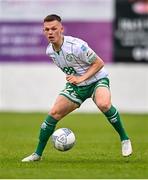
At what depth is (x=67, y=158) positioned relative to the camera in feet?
43.5

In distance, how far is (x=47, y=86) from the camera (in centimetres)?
2583

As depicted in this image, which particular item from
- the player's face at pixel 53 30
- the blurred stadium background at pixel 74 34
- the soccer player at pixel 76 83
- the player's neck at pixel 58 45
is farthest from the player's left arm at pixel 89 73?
the blurred stadium background at pixel 74 34

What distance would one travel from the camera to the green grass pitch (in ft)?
36.5

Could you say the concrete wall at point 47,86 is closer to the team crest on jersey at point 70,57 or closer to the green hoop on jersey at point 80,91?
the green hoop on jersey at point 80,91

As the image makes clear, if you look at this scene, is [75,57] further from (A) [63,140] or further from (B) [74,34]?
(B) [74,34]

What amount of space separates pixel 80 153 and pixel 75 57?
222cm

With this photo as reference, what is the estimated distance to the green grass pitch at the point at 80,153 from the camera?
11.1 metres

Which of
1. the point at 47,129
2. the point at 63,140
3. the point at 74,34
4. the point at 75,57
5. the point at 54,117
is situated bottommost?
the point at 74,34

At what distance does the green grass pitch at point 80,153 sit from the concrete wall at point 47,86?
2.76 m

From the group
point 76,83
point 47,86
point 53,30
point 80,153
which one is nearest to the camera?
point 53,30

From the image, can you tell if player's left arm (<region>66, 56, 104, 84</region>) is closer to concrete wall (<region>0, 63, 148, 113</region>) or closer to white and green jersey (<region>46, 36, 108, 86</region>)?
white and green jersey (<region>46, 36, 108, 86</region>)

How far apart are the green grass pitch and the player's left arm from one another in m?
1.22

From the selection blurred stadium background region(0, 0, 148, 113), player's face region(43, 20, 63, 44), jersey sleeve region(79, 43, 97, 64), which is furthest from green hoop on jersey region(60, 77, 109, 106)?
blurred stadium background region(0, 0, 148, 113)

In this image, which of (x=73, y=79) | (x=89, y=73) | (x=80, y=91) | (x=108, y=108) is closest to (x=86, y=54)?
(x=89, y=73)
